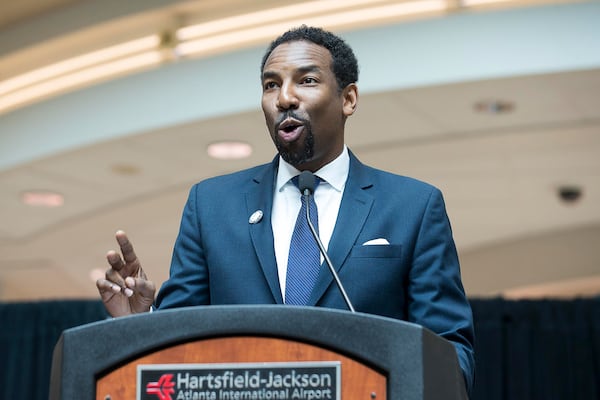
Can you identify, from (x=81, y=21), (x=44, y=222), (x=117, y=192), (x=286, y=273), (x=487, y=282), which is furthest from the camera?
(x=487, y=282)

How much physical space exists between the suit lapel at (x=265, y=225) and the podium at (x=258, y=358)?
45 cm

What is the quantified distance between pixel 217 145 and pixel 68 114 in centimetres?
85

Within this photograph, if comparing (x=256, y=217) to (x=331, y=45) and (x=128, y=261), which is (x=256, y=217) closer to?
(x=128, y=261)

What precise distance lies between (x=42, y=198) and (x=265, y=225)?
18.0 ft

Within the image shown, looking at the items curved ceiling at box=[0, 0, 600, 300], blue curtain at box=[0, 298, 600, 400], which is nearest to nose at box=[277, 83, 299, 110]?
curved ceiling at box=[0, 0, 600, 300]

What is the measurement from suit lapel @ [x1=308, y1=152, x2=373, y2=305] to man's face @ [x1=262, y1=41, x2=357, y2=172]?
0.25ft

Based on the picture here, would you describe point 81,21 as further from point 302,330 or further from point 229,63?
point 302,330

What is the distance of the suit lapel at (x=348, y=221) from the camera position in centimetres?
162

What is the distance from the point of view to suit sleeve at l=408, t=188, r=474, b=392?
1617mm

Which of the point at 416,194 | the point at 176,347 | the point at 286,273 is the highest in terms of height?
the point at 416,194

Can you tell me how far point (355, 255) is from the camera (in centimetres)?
166

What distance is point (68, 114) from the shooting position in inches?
228

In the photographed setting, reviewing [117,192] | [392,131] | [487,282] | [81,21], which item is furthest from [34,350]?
[487,282]

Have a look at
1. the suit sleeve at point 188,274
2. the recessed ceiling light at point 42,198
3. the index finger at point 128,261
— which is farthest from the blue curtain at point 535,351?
the index finger at point 128,261
